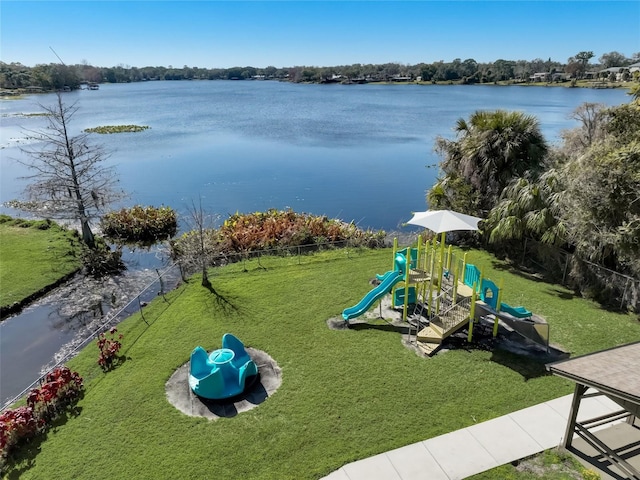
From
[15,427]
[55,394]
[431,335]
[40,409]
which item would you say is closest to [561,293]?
[431,335]

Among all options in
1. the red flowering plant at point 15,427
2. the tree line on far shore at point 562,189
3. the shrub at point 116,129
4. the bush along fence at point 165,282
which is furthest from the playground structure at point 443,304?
the shrub at point 116,129

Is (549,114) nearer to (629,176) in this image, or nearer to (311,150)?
(311,150)

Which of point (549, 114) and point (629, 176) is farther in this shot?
point (549, 114)

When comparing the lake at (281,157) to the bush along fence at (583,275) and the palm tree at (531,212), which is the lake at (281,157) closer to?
the palm tree at (531,212)

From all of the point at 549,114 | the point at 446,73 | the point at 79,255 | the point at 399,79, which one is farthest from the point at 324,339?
the point at 399,79

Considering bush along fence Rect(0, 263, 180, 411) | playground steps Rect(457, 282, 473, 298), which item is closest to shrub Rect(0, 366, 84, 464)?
bush along fence Rect(0, 263, 180, 411)

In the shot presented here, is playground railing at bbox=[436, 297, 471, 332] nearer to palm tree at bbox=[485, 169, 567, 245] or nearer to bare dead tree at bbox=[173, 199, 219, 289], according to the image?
palm tree at bbox=[485, 169, 567, 245]

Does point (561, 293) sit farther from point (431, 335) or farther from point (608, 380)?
point (608, 380)

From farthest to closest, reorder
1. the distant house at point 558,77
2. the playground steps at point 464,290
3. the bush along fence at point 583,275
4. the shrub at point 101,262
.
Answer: the distant house at point 558,77 → the shrub at point 101,262 → the bush along fence at point 583,275 → the playground steps at point 464,290

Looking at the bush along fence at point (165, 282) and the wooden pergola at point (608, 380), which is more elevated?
the wooden pergola at point (608, 380)
